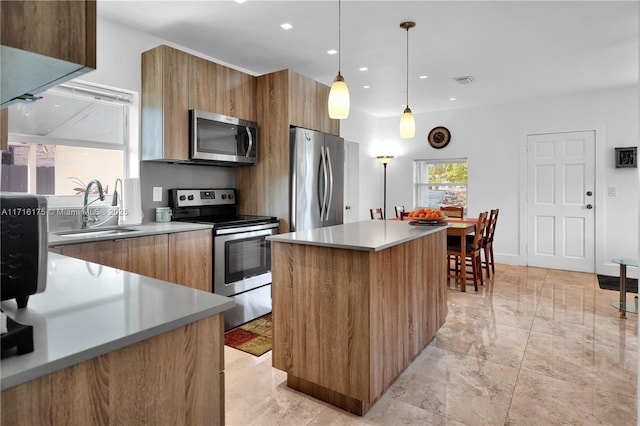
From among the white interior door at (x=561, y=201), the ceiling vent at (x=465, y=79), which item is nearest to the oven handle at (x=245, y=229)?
the ceiling vent at (x=465, y=79)

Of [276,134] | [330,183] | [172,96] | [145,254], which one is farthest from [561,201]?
[145,254]

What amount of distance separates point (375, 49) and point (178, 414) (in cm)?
356

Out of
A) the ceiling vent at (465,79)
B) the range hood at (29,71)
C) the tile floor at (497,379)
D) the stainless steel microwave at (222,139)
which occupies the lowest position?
the tile floor at (497,379)

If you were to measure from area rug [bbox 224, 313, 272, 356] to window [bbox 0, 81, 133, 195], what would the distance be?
1656mm

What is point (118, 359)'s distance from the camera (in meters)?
0.79

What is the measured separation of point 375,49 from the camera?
3643mm

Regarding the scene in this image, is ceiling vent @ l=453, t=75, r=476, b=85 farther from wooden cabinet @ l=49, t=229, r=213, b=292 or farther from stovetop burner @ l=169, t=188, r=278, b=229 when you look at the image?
wooden cabinet @ l=49, t=229, r=213, b=292

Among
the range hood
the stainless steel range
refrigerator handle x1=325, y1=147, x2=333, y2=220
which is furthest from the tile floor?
the range hood

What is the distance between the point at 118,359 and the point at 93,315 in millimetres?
156

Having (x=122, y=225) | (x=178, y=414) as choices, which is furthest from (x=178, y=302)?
(x=122, y=225)

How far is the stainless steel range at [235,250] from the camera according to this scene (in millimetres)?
3184

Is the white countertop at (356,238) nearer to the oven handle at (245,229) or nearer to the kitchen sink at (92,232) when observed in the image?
the oven handle at (245,229)

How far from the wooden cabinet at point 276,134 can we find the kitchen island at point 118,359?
2.59m

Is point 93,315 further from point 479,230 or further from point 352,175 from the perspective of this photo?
point 352,175
